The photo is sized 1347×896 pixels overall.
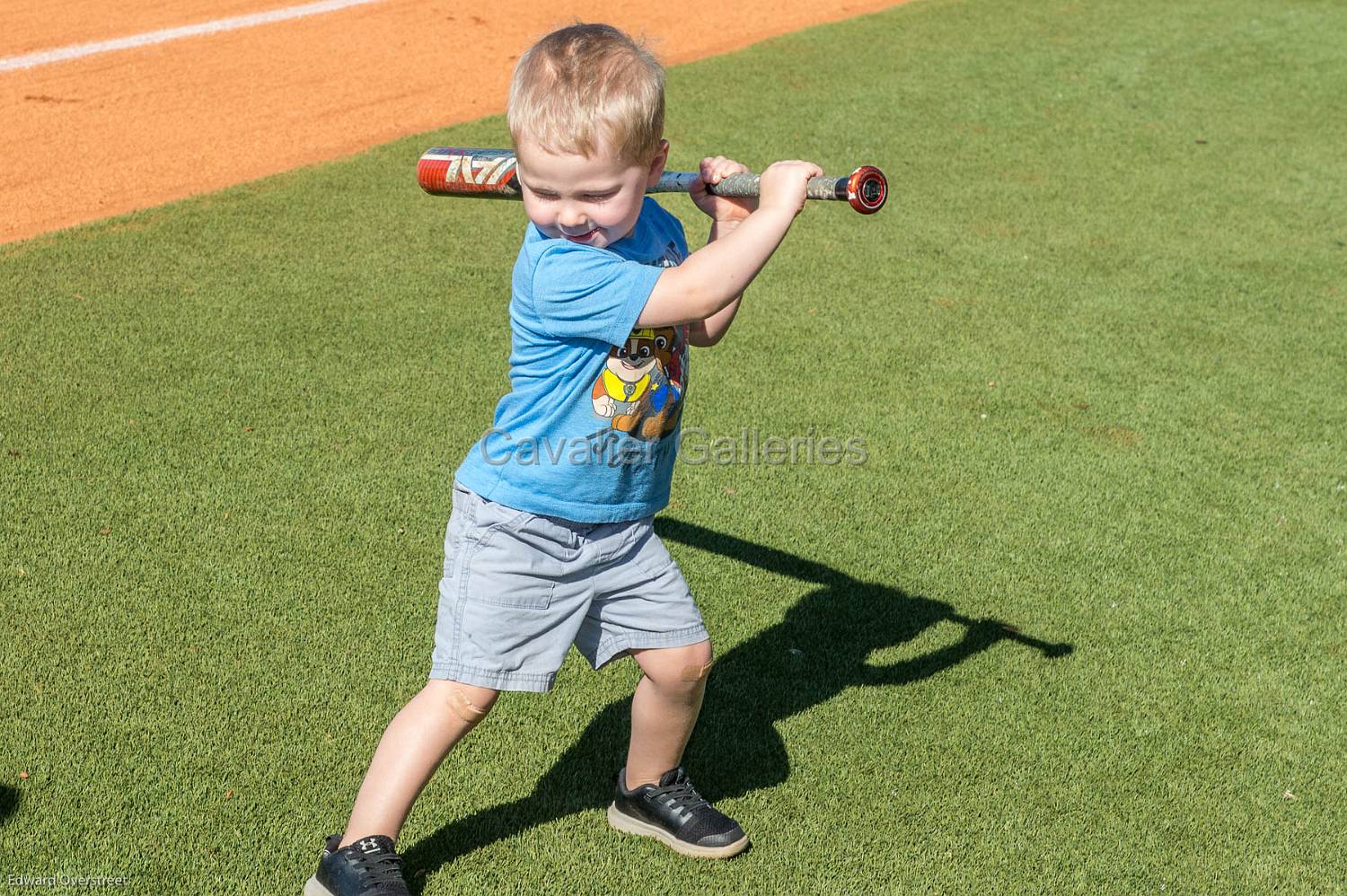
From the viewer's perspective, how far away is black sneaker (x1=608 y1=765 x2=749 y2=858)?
2912 mm

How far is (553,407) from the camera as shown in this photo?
2602mm

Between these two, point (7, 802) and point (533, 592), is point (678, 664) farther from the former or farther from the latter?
point (7, 802)

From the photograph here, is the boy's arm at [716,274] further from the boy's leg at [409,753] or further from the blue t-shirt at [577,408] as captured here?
the boy's leg at [409,753]

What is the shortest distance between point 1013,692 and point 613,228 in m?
1.80

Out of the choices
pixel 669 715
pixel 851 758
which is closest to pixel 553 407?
pixel 669 715

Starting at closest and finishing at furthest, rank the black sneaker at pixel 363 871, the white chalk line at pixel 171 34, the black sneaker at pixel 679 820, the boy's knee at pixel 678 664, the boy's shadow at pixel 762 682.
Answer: the black sneaker at pixel 363 871 → the boy's knee at pixel 678 664 → the black sneaker at pixel 679 820 → the boy's shadow at pixel 762 682 → the white chalk line at pixel 171 34

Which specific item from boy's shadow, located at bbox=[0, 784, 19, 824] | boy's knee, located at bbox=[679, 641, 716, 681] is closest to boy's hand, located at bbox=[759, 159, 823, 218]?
boy's knee, located at bbox=[679, 641, 716, 681]

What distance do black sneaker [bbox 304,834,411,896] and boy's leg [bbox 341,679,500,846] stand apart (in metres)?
0.02

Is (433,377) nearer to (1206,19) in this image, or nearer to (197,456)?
Answer: (197,456)

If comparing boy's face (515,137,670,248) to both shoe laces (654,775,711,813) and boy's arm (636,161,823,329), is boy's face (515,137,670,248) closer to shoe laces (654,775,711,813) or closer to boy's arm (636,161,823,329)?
boy's arm (636,161,823,329)

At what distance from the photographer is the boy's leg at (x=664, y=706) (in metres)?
2.79

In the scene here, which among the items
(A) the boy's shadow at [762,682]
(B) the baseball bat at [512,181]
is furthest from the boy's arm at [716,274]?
(A) the boy's shadow at [762,682]

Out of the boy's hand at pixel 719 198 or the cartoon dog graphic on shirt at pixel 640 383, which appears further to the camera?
the boy's hand at pixel 719 198

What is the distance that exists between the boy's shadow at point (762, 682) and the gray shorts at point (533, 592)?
497mm
